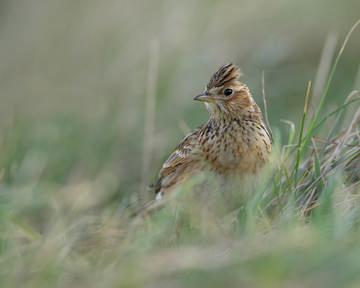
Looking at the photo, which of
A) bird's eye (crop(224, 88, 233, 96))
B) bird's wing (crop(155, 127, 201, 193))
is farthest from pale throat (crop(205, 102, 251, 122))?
bird's wing (crop(155, 127, 201, 193))

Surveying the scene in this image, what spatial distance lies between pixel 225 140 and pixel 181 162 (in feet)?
1.92

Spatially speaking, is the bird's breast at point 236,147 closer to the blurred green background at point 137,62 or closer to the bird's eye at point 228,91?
the bird's eye at point 228,91

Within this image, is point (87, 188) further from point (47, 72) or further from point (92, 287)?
point (47, 72)

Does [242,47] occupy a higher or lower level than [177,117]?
higher

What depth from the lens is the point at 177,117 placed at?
7.55 m

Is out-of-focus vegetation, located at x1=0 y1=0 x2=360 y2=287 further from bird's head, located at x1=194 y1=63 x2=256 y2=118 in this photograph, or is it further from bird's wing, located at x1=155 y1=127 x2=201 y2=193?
bird's head, located at x1=194 y1=63 x2=256 y2=118

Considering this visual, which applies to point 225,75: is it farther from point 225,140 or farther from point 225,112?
point 225,140

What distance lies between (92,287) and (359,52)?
25.8 feet

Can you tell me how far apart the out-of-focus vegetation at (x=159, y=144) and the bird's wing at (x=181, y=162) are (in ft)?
0.58

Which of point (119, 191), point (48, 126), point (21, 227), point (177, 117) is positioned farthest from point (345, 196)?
point (48, 126)

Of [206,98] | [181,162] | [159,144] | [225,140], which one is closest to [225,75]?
[206,98]

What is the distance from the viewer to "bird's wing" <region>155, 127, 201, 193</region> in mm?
4785

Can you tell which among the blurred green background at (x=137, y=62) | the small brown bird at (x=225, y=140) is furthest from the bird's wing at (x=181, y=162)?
the blurred green background at (x=137, y=62)

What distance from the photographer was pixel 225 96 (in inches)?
189
